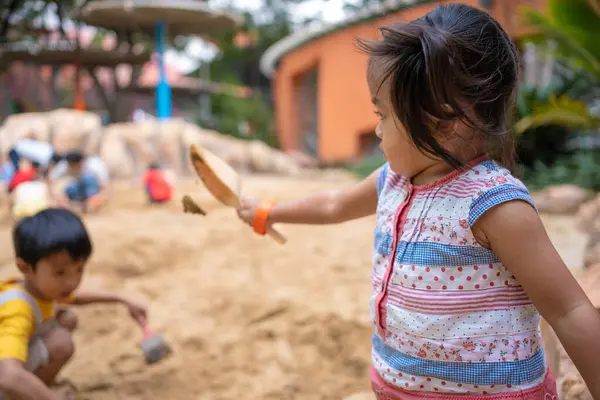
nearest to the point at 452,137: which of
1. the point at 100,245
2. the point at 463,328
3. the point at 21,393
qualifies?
the point at 463,328

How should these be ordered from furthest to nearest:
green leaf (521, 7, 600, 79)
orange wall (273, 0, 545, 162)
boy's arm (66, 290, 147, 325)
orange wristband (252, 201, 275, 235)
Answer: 1. orange wall (273, 0, 545, 162)
2. green leaf (521, 7, 600, 79)
3. boy's arm (66, 290, 147, 325)
4. orange wristband (252, 201, 275, 235)

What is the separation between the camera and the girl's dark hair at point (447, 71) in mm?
898

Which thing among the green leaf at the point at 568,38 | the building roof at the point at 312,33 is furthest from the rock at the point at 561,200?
the building roof at the point at 312,33

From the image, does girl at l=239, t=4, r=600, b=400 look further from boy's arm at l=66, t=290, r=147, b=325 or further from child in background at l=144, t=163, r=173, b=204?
child in background at l=144, t=163, r=173, b=204

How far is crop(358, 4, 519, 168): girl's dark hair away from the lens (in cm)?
90

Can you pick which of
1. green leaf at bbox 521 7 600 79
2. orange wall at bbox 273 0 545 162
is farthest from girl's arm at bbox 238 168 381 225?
orange wall at bbox 273 0 545 162

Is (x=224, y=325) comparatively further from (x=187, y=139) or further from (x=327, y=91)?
(x=327, y=91)

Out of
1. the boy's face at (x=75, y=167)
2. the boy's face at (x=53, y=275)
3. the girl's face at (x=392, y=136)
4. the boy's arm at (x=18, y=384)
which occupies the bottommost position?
the boy's face at (x=75, y=167)

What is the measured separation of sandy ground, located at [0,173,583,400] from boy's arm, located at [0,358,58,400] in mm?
536

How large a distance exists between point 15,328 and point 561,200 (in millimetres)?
4170

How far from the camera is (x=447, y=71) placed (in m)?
0.89

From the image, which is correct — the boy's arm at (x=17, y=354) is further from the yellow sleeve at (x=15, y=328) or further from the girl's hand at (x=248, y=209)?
the girl's hand at (x=248, y=209)

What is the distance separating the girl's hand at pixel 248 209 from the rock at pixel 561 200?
3525mm

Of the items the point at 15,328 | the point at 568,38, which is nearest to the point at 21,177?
the point at 15,328
